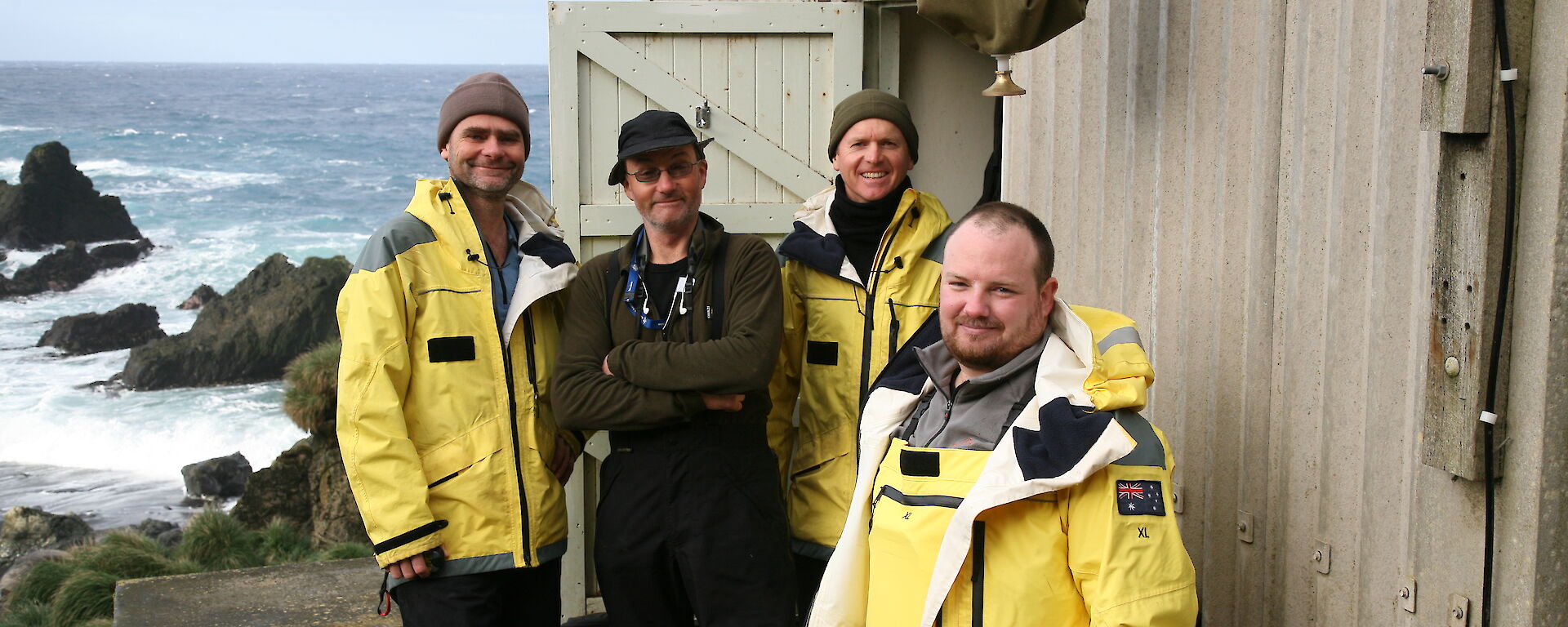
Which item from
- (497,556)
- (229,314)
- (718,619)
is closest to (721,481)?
(718,619)

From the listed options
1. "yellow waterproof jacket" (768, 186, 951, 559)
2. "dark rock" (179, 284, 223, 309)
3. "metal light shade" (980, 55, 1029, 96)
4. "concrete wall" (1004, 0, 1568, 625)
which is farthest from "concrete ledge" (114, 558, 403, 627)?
"dark rock" (179, 284, 223, 309)

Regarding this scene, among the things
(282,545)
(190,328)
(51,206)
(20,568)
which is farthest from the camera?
(51,206)

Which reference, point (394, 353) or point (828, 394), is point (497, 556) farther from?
point (828, 394)

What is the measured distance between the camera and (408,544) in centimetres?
278

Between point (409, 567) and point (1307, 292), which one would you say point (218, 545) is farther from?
point (1307, 292)

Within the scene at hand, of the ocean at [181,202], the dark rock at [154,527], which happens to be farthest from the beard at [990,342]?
the ocean at [181,202]

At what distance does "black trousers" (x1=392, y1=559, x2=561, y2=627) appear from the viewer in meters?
2.88

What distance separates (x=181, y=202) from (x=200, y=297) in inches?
163

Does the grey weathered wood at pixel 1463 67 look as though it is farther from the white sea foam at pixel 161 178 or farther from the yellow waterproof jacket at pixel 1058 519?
the white sea foam at pixel 161 178

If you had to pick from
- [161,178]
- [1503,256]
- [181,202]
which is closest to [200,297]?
[181,202]

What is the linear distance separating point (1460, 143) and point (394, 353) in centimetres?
217

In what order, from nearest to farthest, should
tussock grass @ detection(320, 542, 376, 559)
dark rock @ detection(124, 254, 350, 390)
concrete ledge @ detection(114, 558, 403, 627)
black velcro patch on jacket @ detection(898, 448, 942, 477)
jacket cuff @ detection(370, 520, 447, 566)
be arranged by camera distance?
black velcro patch on jacket @ detection(898, 448, 942, 477) → jacket cuff @ detection(370, 520, 447, 566) → concrete ledge @ detection(114, 558, 403, 627) → tussock grass @ detection(320, 542, 376, 559) → dark rock @ detection(124, 254, 350, 390)

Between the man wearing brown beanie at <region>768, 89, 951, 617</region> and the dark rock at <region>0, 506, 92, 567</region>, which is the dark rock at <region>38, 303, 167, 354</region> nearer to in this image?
the dark rock at <region>0, 506, 92, 567</region>

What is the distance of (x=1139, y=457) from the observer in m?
1.89
